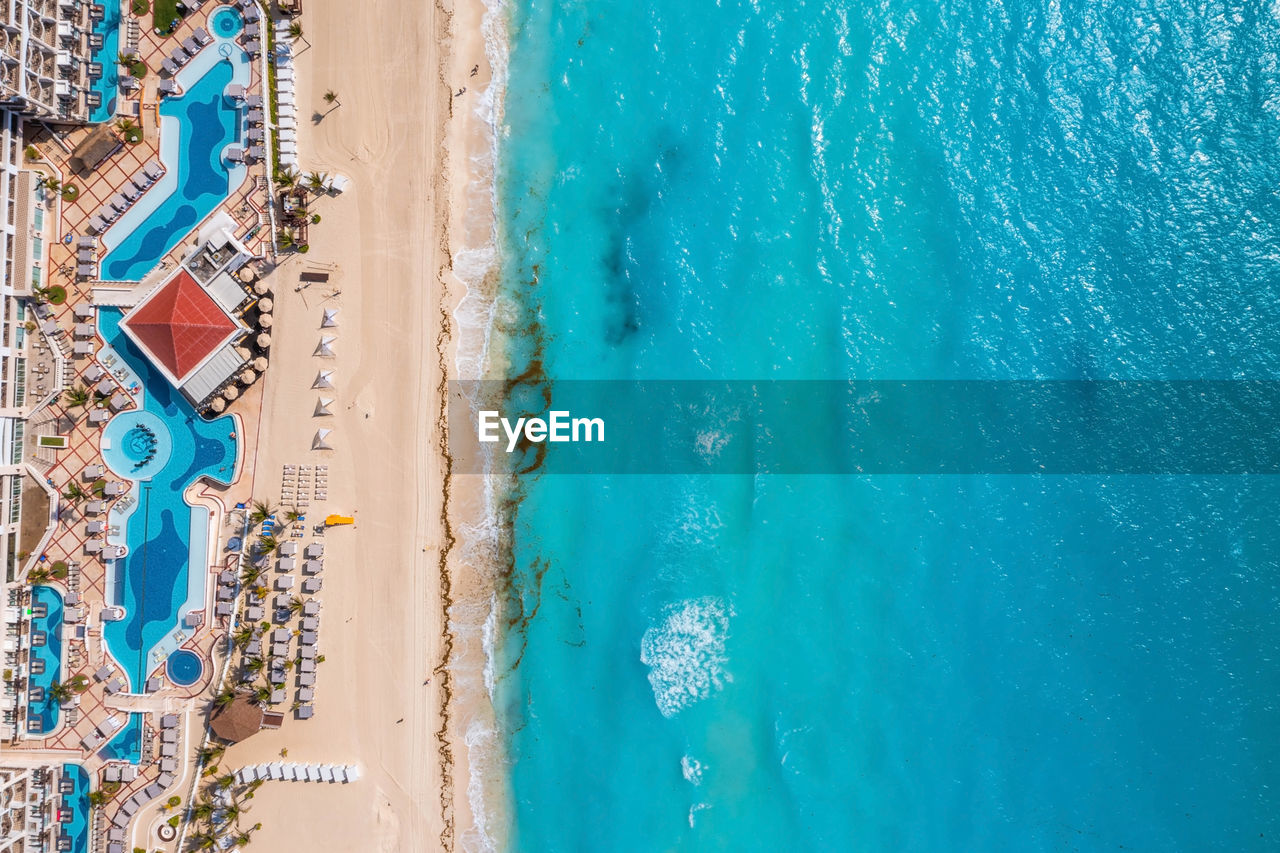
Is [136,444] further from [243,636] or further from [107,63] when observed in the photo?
[107,63]

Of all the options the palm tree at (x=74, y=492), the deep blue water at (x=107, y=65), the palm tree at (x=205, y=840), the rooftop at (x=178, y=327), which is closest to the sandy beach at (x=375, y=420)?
the palm tree at (x=205, y=840)

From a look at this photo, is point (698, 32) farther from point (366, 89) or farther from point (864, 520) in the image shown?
point (864, 520)

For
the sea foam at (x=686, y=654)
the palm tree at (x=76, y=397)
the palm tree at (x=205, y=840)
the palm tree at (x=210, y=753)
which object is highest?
the palm tree at (x=76, y=397)

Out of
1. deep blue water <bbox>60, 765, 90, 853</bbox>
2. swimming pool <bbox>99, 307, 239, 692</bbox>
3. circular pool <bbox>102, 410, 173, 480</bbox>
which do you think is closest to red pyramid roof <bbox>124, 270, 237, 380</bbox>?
swimming pool <bbox>99, 307, 239, 692</bbox>

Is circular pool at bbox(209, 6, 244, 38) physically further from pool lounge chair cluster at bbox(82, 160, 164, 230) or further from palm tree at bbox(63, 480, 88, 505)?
palm tree at bbox(63, 480, 88, 505)

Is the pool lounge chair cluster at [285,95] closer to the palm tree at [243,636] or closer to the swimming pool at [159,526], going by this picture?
the swimming pool at [159,526]

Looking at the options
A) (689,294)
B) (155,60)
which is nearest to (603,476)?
(689,294)
